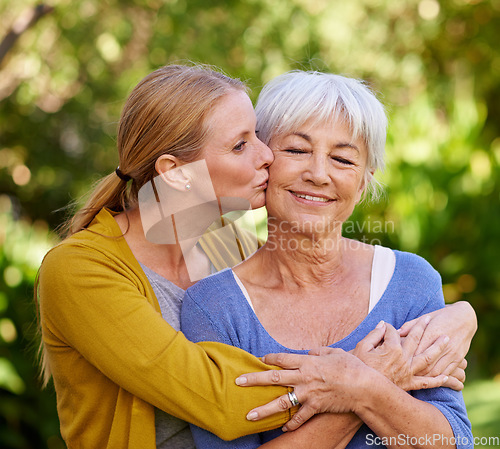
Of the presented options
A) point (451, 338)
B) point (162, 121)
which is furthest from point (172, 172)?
point (451, 338)

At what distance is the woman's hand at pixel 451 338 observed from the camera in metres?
2.10

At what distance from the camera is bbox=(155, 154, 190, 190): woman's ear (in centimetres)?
243

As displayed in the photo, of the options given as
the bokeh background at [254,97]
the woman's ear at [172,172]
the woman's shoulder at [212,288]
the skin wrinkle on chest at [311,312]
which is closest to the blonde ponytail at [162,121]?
the woman's ear at [172,172]

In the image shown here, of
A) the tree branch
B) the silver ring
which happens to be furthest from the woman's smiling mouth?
the tree branch

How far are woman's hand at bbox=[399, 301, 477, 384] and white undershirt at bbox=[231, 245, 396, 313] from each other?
187 mm

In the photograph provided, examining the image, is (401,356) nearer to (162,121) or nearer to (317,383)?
(317,383)

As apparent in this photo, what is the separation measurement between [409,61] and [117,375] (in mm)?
7296

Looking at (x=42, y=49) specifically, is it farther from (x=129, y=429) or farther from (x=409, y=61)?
(x=129, y=429)

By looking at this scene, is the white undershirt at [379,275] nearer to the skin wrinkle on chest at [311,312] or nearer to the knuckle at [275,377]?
the skin wrinkle on chest at [311,312]

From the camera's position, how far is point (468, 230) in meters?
5.69

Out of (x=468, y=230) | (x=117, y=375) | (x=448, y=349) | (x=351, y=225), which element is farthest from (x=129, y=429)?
(x=468, y=230)

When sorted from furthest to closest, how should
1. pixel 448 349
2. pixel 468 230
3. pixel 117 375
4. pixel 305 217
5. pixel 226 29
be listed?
1. pixel 226 29
2. pixel 468 230
3. pixel 305 217
4. pixel 448 349
5. pixel 117 375

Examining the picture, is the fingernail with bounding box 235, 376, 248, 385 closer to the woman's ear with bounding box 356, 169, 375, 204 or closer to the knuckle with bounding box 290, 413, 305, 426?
the knuckle with bounding box 290, 413, 305, 426

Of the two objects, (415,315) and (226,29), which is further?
(226,29)
